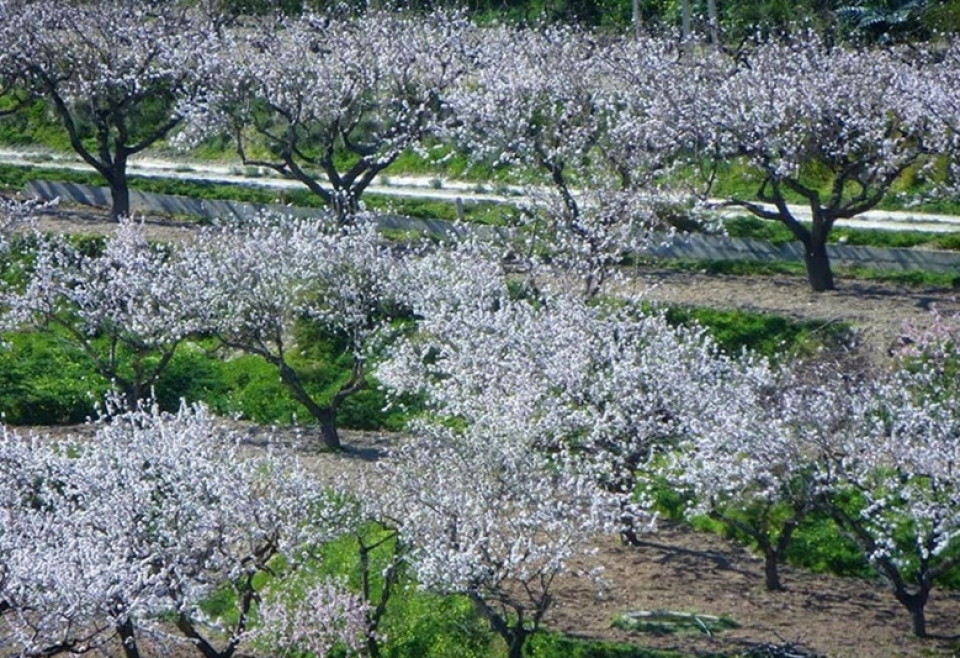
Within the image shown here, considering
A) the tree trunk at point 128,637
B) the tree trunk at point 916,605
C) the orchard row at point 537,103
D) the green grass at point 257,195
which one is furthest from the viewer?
the green grass at point 257,195

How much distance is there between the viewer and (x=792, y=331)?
3531cm

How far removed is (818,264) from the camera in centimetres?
3753

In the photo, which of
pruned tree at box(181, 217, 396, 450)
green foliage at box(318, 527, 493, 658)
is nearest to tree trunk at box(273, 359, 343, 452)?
pruned tree at box(181, 217, 396, 450)

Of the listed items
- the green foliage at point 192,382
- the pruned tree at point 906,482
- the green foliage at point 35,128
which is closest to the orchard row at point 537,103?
the green foliage at point 35,128

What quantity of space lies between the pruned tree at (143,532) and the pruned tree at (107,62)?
2063 cm

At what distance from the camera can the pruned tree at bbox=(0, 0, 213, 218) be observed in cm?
4525

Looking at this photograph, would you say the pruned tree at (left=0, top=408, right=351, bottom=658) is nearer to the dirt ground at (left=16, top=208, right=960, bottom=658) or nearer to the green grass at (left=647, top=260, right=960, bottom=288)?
the dirt ground at (left=16, top=208, right=960, bottom=658)

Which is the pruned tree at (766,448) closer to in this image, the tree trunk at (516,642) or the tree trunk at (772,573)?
the tree trunk at (772,573)

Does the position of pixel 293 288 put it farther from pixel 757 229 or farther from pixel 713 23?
pixel 713 23

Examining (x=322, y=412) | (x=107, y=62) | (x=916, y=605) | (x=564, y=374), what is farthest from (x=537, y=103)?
(x=916, y=605)

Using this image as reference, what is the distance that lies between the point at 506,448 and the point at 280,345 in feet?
28.6

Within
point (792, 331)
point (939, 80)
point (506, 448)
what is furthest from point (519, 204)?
point (506, 448)

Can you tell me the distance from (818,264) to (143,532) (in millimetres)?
19467

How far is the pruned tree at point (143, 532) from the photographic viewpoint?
2088 cm
